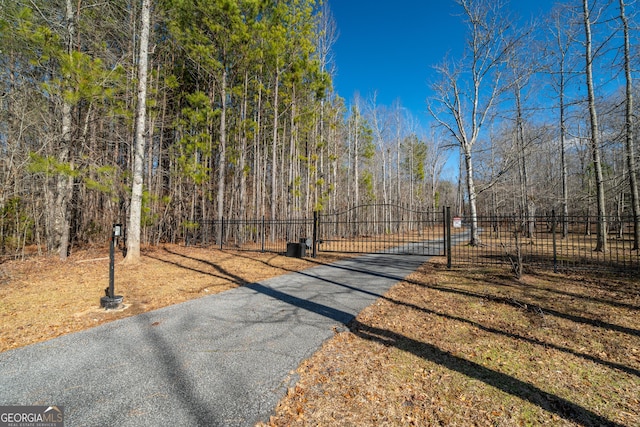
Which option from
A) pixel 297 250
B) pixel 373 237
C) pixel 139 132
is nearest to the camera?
pixel 139 132

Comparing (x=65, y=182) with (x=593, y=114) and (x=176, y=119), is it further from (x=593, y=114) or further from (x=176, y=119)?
(x=593, y=114)

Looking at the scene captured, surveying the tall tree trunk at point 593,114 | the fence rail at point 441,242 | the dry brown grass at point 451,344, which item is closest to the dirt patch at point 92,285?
the dry brown grass at point 451,344

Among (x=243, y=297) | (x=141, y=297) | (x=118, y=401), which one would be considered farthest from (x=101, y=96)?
(x=118, y=401)

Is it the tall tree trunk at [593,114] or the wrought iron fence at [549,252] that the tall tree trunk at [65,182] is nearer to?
the wrought iron fence at [549,252]

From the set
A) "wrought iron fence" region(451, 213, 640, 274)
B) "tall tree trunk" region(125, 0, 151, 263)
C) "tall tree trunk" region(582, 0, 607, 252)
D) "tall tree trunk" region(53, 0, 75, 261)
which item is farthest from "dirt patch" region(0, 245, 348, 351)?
"tall tree trunk" region(582, 0, 607, 252)

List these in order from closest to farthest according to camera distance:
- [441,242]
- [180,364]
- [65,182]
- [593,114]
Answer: [180,364], [65,182], [593,114], [441,242]

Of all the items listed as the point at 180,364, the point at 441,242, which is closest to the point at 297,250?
the point at 180,364

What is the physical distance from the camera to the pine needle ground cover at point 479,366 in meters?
1.95

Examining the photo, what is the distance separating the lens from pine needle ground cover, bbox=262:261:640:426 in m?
1.95

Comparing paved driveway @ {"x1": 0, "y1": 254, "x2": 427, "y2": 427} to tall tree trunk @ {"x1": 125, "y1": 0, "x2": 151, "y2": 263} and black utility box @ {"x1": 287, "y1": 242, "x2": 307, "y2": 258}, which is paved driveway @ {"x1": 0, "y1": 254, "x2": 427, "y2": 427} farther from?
black utility box @ {"x1": 287, "y1": 242, "x2": 307, "y2": 258}

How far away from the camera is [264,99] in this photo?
16.1 meters

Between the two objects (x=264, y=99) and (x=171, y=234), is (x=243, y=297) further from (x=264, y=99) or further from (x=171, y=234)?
(x=264, y=99)

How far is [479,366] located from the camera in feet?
8.52

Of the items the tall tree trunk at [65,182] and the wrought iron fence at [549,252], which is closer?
the wrought iron fence at [549,252]
